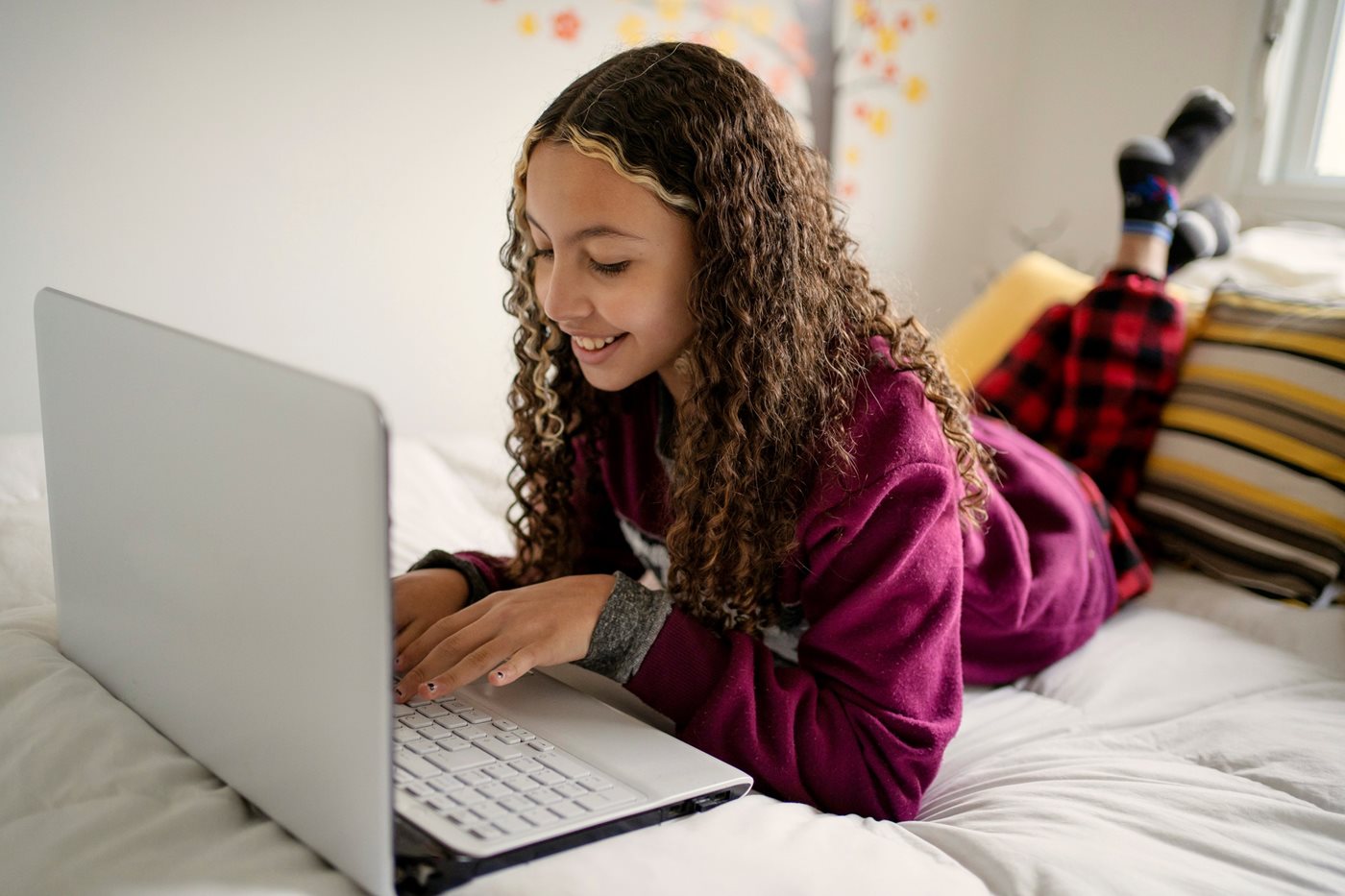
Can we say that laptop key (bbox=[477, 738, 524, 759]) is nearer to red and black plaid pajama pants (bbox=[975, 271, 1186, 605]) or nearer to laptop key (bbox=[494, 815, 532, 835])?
laptop key (bbox=[494, 815, 532, 835])

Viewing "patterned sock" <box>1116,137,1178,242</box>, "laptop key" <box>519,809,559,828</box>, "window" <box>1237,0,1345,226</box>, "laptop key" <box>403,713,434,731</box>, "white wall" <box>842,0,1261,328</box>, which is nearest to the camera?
"laptop key" <box>519,809,559,828</box>

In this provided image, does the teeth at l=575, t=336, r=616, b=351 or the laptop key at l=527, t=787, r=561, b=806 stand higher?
the teeth at l=575, t=336, r=616, b=351

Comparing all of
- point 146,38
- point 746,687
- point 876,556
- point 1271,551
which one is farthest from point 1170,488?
point 146,38

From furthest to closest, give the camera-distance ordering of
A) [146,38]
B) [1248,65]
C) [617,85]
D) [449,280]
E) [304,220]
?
[1248,65]
[449,280]
[304,220]
[146,38]
[617,85]

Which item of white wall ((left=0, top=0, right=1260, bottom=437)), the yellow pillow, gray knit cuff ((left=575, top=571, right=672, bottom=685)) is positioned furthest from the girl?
the yellow pillow

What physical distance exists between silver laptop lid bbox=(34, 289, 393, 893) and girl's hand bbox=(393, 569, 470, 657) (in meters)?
0.21

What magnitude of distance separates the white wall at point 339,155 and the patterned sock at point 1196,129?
463 millimetres

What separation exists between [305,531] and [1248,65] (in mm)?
2186

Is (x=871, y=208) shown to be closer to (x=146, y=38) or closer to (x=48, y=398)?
(x=146, y=38)

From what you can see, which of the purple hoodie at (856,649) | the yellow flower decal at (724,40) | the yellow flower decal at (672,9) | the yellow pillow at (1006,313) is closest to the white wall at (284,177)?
the yellow flower decal at (672,9)

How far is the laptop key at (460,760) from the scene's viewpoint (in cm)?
72

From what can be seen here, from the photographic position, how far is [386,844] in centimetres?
59

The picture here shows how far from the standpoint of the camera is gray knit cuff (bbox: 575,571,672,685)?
867 mm

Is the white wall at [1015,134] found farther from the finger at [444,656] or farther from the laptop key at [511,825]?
the laptop key at [511,825]
